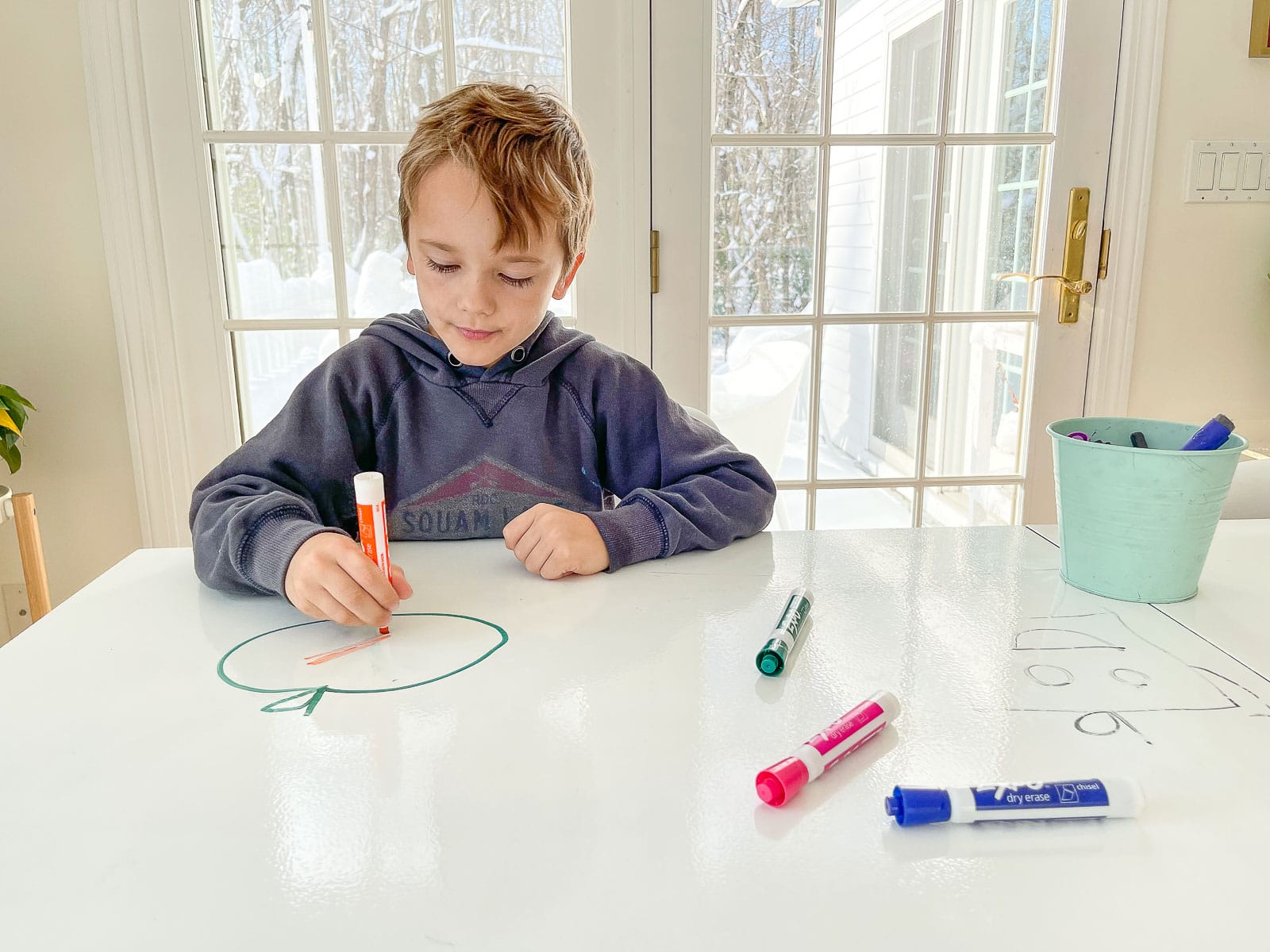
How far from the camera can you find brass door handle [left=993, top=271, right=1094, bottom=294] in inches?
79.7

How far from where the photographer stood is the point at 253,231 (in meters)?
1.89

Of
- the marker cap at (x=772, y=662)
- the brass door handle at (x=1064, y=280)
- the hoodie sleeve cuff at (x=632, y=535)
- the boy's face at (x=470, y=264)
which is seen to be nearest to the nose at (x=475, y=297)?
the boy's face at (x=470, y=264)

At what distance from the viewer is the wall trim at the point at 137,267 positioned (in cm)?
175

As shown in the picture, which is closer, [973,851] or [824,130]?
[973,851]

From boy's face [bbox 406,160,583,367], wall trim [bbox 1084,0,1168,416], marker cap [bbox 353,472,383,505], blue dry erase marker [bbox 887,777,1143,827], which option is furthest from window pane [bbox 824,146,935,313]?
blue dry erase marker [bbox 887,777,1143,827]

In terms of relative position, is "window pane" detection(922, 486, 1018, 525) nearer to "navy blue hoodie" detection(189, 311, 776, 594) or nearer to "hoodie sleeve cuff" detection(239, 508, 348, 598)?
"navy blue hoodie" detection(189, 311, 776, 594)

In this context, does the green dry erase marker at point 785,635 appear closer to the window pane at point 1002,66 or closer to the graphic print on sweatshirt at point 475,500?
the graphic print on sweatshirt at point 475,500

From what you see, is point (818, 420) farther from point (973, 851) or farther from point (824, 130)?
point (973, 851)

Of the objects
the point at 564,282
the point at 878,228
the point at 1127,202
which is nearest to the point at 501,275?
the point at 564,282

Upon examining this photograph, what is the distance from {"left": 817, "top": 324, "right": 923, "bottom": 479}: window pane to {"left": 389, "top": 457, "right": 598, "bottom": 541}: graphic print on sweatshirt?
1.14 meters

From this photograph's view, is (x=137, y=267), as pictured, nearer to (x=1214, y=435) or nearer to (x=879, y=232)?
(x=879, y=232)

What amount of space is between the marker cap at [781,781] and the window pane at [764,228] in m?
1.61

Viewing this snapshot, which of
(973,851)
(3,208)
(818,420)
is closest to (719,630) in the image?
(973,851)

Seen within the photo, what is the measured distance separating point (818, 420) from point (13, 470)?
1.57 meters
